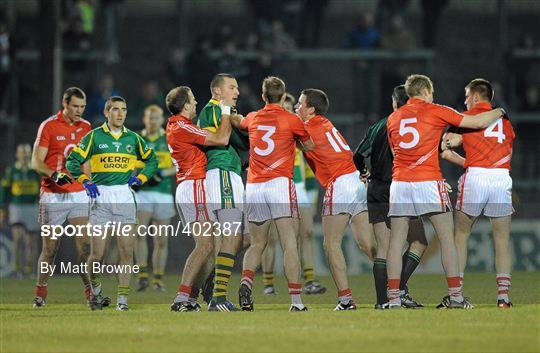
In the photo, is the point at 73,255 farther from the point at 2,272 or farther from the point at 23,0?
the point at 23,0

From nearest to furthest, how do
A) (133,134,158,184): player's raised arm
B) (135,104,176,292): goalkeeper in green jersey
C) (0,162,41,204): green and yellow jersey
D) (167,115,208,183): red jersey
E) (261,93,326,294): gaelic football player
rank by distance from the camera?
1. (167,115,208,183): red jersey
2. (133,134,158,184): player's raised arm
3. (261,93,326,294): gaelic football player
4. (135,104,176,292): goalkeeper in green jersey
5. (0,162,41,204): green and yellow jersey

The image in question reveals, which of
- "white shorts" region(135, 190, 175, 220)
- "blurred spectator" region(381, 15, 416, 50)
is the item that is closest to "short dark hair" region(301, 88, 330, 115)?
"white shorts" region(135, 190, 175, 220)

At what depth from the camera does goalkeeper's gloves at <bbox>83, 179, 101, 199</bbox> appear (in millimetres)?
13328

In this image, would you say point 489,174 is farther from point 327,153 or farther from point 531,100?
point 531,100

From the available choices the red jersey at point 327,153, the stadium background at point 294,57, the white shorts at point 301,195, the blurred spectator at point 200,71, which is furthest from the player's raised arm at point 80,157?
the blurred spectator at point 200,71

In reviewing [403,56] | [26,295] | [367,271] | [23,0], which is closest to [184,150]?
[26,295]

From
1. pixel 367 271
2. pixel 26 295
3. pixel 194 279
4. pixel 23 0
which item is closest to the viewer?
pixel 194 279

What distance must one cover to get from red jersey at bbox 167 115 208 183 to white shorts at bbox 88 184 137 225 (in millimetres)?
792

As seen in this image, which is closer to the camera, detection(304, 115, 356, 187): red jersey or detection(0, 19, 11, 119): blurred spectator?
detection(304, 115, 356, 187): red jersey

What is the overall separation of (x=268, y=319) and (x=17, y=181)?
10883 millimetres

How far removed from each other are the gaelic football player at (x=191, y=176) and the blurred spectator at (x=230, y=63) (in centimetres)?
981

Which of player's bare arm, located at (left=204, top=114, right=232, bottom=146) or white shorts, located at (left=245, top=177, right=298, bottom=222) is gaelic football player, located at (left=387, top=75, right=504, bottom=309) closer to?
white shorts, located at (left=245, top=177, right=298, bottom=222)

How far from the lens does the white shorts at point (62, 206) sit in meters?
14.6

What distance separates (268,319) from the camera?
38.2 feet
